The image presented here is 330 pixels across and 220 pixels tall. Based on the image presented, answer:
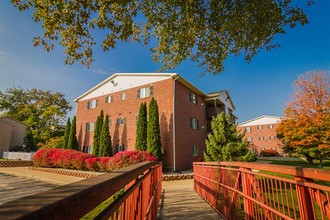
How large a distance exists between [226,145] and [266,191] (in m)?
9.37

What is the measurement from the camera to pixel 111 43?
22.0 feet

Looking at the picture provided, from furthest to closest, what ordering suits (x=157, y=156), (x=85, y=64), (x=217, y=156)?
(x=157, y=156) → (x=217, y=156) → (x=85, y=64)

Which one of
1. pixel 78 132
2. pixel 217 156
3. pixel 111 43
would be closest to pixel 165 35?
pixel 111 43

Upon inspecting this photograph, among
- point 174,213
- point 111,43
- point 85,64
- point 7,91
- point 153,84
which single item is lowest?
point 174,213

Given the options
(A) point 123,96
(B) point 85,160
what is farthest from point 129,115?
(B) point 85,160

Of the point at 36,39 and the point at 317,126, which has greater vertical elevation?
the point at 36,39

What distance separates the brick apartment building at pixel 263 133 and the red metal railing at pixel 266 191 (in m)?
46.4

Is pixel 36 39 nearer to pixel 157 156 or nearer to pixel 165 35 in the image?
pixel 165 35

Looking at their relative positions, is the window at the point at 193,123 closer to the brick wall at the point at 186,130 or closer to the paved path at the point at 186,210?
the brick wall at the point at 186,130

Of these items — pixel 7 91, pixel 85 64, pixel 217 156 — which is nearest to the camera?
pixel 85 64

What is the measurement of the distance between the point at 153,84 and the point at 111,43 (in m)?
14.6

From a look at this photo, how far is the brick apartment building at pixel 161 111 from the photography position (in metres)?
18.9

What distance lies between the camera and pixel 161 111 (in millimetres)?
19828

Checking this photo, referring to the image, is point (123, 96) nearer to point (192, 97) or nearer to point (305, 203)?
point (192, 97)
